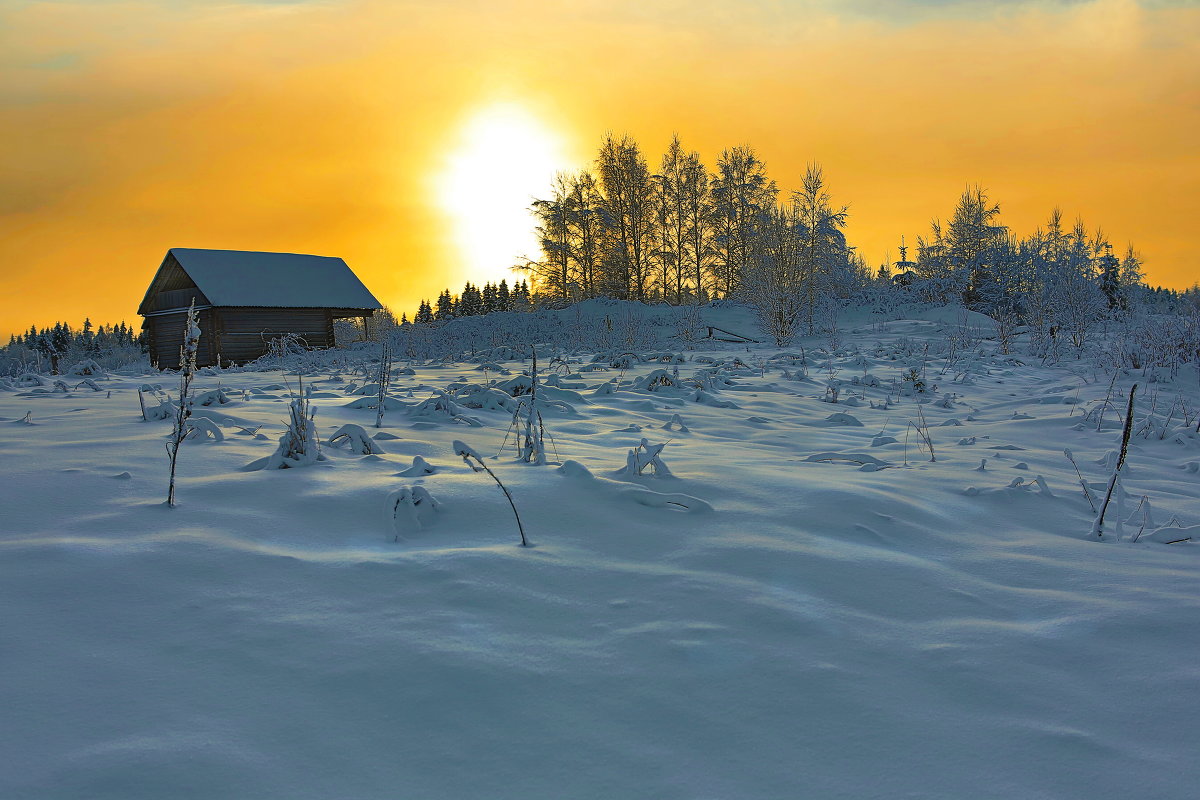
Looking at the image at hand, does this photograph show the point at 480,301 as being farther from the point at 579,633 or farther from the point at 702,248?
the point at 579,633

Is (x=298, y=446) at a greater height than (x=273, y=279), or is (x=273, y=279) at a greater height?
(x=273, y=279)

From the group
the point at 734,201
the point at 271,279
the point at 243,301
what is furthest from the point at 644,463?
the point at 734,201

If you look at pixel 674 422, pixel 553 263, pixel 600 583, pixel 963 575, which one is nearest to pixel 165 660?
pixel 600 583

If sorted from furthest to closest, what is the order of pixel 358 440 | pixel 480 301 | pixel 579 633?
pixel 480 301, pixel 358 440, pixel 579 633

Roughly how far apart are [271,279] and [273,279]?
78mm

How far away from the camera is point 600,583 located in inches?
69.7

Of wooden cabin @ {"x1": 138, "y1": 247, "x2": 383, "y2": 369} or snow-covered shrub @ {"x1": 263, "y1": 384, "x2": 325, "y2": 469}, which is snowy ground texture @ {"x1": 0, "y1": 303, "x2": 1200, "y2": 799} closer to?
snow-covered shrub @ {"x1": 263, "y1": 384, "x2": 325, "y2": 469}

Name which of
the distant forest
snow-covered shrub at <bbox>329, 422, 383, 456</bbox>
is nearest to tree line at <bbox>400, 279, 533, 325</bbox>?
the distant forest

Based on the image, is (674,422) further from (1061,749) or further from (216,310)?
(216,310)

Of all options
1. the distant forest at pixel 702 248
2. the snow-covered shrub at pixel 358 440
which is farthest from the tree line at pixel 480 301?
the snow-covered shrub at pixel 358 440

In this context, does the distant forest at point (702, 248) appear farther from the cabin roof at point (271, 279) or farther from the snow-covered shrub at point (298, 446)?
the snow-covered shrub at point (298, 446)

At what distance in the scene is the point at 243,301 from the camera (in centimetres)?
2378

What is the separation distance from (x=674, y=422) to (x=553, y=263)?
1318 inches

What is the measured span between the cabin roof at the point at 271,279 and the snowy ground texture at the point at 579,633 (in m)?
23.6
